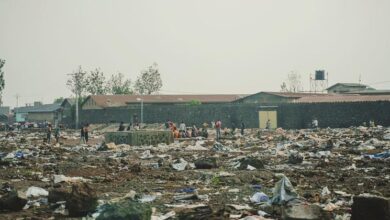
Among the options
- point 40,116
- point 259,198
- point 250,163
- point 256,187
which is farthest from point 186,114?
point 259,198

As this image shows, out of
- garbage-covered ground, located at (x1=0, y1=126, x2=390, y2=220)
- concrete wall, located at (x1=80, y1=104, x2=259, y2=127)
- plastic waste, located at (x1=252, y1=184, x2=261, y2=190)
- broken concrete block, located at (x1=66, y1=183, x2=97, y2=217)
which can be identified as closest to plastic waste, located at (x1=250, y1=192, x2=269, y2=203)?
garbage-covered ground, located at (x1=0, y1=126, x2=390, y2=220)

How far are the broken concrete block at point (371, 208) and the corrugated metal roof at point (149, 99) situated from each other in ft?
182

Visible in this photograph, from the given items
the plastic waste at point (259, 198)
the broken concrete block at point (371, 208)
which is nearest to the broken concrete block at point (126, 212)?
the plastic waste at point (259, 198)

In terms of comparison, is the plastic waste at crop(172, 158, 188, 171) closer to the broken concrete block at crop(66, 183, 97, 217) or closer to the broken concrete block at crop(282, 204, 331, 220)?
the broken concrete block at crop(66, 183, 97, 217)

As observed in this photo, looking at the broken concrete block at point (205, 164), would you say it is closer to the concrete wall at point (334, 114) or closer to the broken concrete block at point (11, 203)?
the broken concrete block at point (11, 203)

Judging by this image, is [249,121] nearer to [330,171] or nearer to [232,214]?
[330,171]

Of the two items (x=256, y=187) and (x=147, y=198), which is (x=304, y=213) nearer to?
(x=147, y=198)

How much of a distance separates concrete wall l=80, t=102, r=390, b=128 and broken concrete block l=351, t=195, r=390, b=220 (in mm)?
34437

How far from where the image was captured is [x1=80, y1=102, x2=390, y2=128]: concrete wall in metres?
38.8

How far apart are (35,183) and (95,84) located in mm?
74741

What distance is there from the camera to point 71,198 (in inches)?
281

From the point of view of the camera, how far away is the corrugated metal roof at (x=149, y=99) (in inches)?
2418

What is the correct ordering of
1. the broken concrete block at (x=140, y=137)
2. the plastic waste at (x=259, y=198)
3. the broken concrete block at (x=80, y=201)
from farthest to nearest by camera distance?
the broken concrete block at (x=140, y=137)
the plastic waste at (x=259, y=198)
the broken concrete block at (x=80, y=201)

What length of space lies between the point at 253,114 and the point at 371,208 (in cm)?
3895
